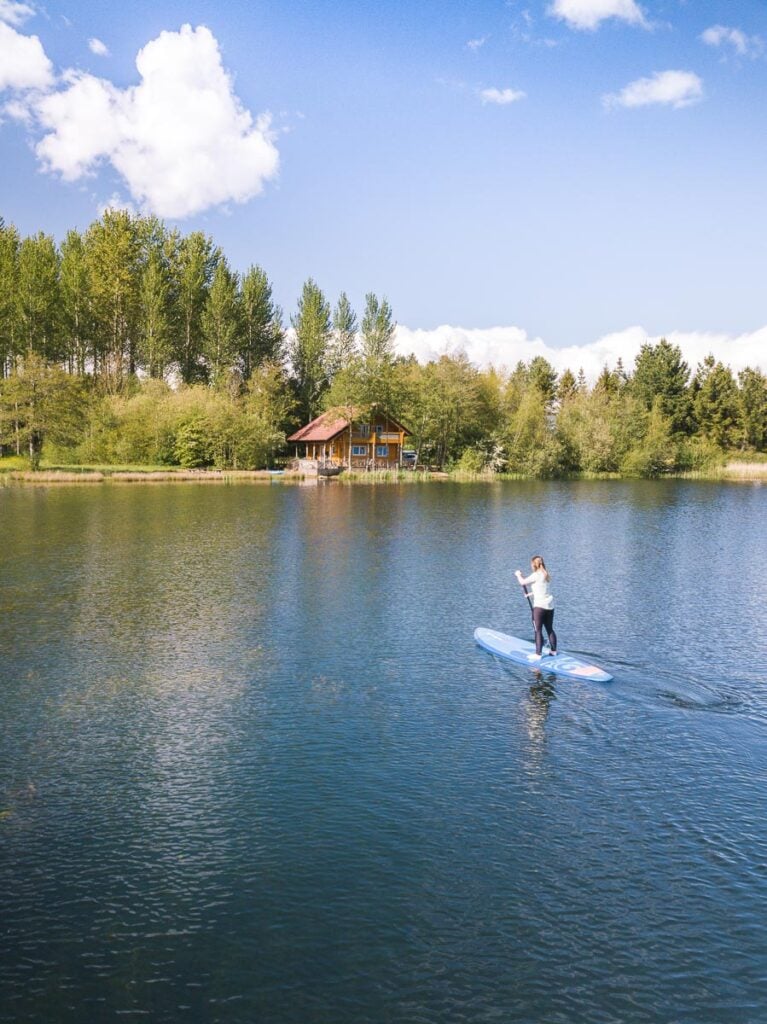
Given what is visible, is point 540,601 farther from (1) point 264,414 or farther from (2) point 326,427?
(2) point 326,427

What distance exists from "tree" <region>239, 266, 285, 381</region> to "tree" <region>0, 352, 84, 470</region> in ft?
101

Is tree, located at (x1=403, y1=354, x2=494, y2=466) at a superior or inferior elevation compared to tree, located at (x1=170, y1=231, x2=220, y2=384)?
inferior

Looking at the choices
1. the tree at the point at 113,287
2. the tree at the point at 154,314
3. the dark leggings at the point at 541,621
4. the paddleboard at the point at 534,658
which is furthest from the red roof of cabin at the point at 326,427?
the dark leggings at the point at 541,621

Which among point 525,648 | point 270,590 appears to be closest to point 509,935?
point 525,648

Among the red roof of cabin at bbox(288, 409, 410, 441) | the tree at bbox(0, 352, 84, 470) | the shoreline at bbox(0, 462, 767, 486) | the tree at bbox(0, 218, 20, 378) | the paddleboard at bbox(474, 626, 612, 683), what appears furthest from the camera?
the red roof of cabin at bbox(288, 409, 410, 441)

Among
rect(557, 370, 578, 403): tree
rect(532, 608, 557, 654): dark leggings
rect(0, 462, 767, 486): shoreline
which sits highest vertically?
rect(557, 370, 578, 403): tree

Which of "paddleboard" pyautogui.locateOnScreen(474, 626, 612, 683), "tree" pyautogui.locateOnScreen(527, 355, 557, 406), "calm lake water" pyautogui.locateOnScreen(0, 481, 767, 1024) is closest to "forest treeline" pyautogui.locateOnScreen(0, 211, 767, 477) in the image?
"tree" pyautogui.locateOnScreen(527, 355, 557, 406)

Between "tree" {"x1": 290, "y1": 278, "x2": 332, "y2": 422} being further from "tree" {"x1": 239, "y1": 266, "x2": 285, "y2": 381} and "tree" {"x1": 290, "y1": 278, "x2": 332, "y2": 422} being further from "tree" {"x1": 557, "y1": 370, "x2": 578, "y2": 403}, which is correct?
"tree" {"x1": 557, "y1": 370, "x2": 578, "y2": 403}

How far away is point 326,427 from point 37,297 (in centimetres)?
3900

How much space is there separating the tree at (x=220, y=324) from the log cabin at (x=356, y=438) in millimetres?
14003

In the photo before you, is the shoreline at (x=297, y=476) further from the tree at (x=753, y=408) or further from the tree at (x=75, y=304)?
the tree at (x=75, y=304)

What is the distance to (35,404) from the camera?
8606 centimetres

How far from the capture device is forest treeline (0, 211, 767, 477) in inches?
3716

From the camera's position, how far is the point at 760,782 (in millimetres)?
15242
